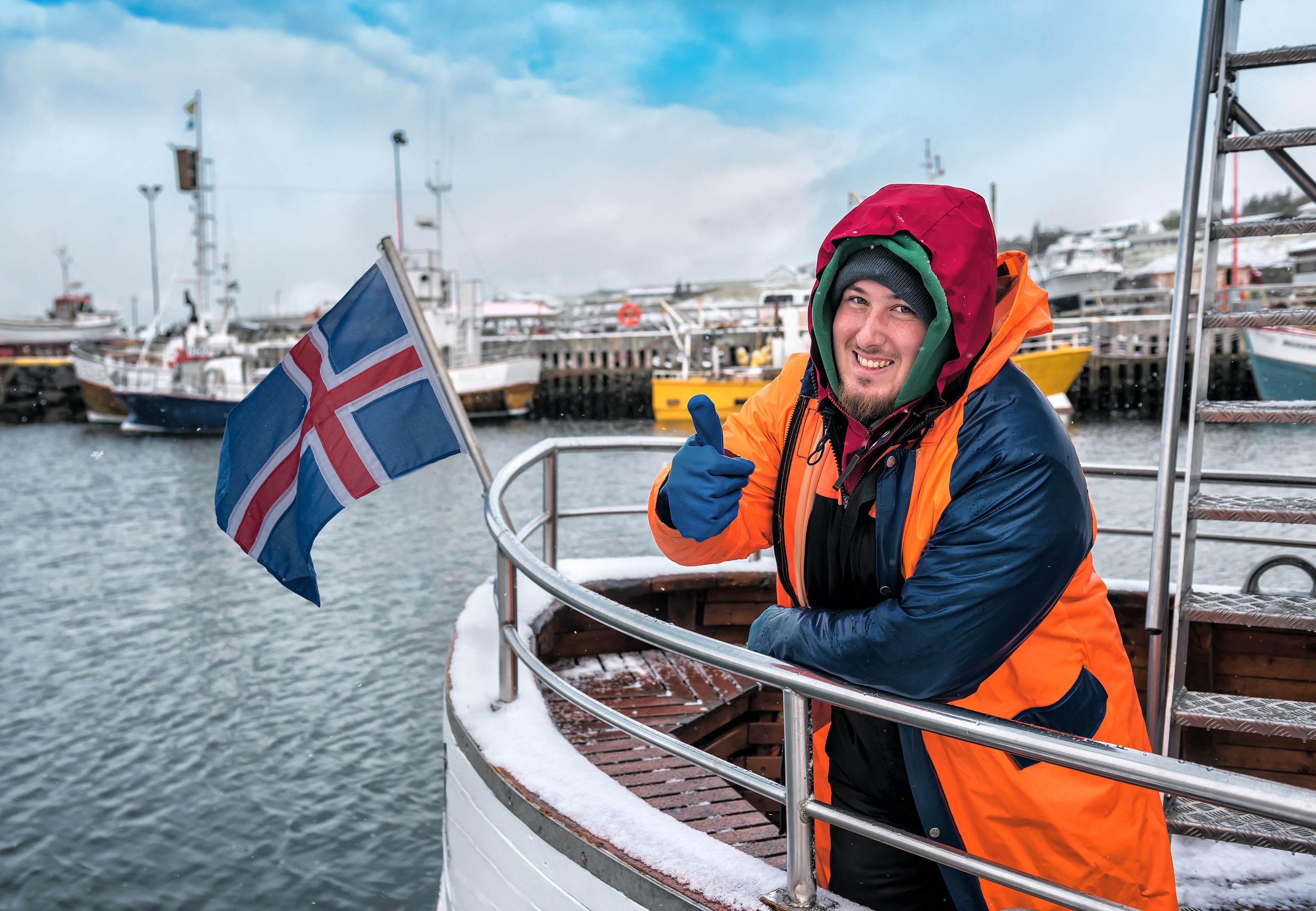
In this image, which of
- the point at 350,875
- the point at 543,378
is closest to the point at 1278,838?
the point at 350,875

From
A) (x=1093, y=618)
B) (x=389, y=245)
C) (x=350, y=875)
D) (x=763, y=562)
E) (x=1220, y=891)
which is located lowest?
(x=350, y=875)

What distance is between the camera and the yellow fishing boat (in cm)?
3203

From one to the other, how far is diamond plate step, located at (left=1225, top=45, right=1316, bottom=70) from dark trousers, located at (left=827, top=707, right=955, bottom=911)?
2.55m

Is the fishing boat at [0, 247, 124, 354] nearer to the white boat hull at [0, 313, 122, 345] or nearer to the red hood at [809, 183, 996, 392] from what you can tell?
the white boat hull at [0, 313, 122, 345]

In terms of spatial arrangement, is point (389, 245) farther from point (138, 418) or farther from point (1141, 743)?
point (138, 418)

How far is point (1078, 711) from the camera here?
5.85 feet

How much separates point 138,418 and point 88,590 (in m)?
28.7

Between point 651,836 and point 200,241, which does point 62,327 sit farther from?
point 651,836

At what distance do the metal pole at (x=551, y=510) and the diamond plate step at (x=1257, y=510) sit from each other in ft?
7.42

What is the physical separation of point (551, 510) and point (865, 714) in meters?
2.28

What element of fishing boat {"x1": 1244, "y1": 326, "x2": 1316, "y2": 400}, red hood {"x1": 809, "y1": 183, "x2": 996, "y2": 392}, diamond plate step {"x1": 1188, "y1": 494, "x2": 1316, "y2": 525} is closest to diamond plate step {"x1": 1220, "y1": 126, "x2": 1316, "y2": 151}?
diamond plate step {"x1": 1188, "y1": 494, "x2": 1316, "y2": 525}

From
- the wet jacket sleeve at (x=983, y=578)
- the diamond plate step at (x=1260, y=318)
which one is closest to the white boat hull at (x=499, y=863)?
Result: the wet jacket sleeve at (x=983, y=578)

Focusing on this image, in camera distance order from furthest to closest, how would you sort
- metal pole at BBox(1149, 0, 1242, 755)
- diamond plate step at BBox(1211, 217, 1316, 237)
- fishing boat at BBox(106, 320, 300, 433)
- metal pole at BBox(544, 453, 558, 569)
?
fishing boat at BBox(106, 320, 300, 433) < metal pole at BBox(544, 453, 558, 569) < metal pole at BBox(1149, 0, 1242, 755) < diamond plate step at BBox(1211, 217, 1316, 237)

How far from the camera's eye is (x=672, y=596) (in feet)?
15.6
